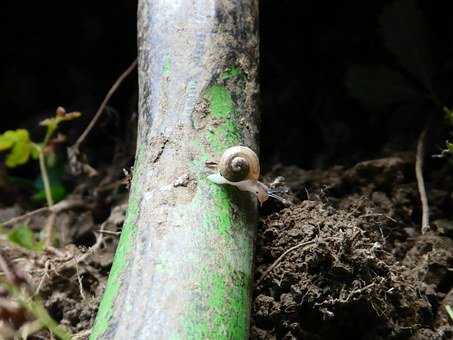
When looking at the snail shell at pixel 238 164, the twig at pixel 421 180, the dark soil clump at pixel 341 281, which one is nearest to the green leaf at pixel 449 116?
the twig at pixel 421 180

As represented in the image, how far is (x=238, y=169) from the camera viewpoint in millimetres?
1285

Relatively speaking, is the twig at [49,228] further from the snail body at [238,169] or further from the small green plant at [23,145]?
the snail body at [238,169]

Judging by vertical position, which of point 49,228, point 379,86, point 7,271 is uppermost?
point 379,86

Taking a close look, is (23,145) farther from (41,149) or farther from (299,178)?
(299,178)

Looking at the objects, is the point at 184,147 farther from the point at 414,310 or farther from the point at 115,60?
the point at 115,60

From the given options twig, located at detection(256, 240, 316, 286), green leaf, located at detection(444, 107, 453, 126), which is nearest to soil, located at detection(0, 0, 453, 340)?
twig, located at detection(256, 240, 316, 286)

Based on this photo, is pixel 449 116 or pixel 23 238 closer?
pixel 23 238

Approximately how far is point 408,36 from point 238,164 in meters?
0.95

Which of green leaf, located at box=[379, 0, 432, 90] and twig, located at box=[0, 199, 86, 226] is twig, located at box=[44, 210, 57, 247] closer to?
twig, located at box=[0, 199, 86, 226]

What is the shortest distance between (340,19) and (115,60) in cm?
86

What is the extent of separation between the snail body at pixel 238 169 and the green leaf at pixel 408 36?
0.85 m

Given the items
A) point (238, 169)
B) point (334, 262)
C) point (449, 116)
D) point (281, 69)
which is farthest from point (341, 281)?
point (281, 69)

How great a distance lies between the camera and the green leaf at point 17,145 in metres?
1.86

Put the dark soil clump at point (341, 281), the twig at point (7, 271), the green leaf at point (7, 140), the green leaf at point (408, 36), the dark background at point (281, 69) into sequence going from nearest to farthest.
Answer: the twig at point (7, 271)
the dark soil clump at point (341, 281)
the green leaf at point (7, 140)
the green leaf at point (408, 36)
the dark background at point (281, 69)
